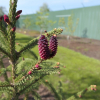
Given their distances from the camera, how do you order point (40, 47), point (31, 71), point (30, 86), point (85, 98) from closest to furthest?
point (40, 47)
point (31, 71)
point (30, 86)
point (85, 98)

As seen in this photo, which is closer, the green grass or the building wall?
the green grass

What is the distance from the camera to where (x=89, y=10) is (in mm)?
13797

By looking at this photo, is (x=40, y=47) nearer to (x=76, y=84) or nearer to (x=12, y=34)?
(x=12, y=34)

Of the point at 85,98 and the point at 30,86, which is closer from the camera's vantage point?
the point at 30,86

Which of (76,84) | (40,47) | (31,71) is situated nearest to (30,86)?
(31,71)

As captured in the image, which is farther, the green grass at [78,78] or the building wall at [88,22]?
the building wall at [88,22]

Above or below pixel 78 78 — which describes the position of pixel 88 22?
above

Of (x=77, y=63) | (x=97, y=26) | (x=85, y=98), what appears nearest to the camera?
(x=85, y=98)

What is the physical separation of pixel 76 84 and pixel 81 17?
12624 mm

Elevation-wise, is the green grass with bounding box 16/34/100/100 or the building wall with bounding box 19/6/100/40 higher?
the building wall with bounding box 19/6/100/40

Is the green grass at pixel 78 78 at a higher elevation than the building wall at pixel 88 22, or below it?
below

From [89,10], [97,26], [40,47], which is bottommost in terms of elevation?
[97,26]

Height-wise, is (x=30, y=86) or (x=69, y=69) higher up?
(x=30, y=86)

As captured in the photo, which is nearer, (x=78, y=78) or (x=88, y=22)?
(x=78, y=78)
